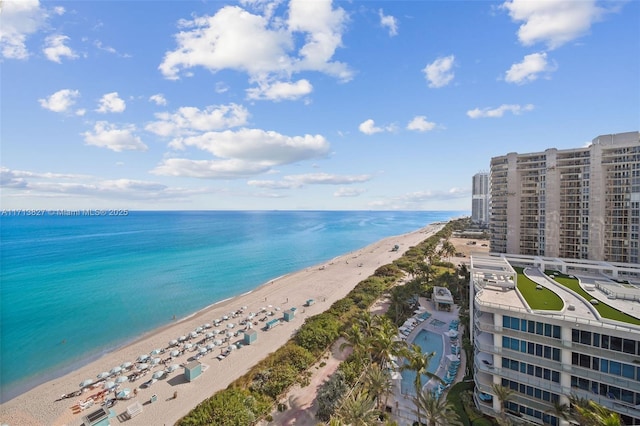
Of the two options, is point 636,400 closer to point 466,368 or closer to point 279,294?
point 466,368

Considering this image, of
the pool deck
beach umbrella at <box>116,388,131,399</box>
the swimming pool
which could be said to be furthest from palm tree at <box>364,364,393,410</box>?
beach umbrella at <box>116,388,131,399</box>

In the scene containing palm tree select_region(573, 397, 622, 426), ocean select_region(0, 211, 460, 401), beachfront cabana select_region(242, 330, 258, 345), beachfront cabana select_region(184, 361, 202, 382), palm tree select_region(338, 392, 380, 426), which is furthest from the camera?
ocean select_region(0, 211, 460, 401)

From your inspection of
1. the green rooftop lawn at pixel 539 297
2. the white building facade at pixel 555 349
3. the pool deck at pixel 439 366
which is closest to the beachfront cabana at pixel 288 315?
the pool deck at pixel 439 366

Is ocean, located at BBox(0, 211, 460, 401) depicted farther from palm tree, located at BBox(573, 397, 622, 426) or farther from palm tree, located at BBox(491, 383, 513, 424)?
palm tree, located at BBox(573, 397, 622, 426)

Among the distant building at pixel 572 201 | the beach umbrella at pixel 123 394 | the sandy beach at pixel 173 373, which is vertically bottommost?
the sandy beach at pixel 173 373

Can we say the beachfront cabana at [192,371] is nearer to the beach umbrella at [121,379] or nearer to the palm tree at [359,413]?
the beach umbrella at [121,379]

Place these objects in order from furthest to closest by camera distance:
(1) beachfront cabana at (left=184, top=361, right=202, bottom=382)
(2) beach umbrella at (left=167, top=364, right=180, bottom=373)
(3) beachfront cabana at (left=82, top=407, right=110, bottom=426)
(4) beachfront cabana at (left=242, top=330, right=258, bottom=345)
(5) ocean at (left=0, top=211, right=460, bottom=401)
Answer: (5) ocean at (left=0, top=211, right=460, bottom=401)
(4) beachfront cabana at (left=242, top=330, right=258, bottom=345)
(2) beach umbrella at (left=167, top=364, right=180, bottom=373)
(1) beachfront cabana at (left=184, top=361, right=202, bottom=382)
(3) beachfront cabana at (left=82, top=407, right=110, bottom=426)

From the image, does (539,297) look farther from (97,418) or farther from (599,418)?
(97,418)
